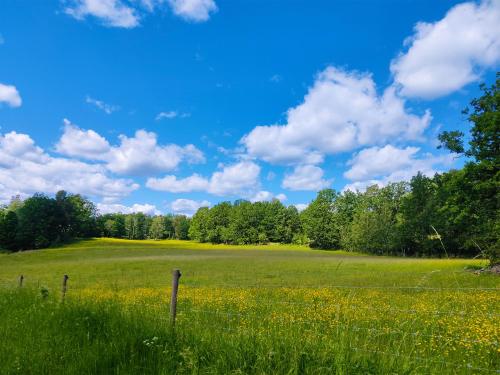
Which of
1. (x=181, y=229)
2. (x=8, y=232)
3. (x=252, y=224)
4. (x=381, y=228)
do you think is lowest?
(x=8, y=232)

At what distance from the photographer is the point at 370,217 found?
9319 cm

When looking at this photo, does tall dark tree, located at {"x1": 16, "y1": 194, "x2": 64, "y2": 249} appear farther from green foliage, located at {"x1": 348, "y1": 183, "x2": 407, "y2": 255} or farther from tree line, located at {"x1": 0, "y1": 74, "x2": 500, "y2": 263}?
green foliage, located at {"x1": 348, "y1": 183, "x2": 407, "y2": 255}

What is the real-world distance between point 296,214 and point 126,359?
150 meters

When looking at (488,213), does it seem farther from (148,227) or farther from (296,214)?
(148,227)

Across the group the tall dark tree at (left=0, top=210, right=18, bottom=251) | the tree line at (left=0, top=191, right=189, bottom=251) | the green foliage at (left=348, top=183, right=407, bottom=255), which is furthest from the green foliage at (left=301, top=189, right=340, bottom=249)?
the tall dark tree at (left=0, top=210, right=18, bottom=251)

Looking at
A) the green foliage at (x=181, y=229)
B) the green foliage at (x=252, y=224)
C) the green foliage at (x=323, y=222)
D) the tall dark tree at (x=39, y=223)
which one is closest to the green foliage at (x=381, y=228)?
the green foliage at (x=323, y=222)

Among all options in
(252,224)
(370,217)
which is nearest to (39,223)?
(252,224)

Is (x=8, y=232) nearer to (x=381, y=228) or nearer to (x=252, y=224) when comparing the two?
(x=252, y=224)

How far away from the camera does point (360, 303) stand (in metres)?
13.8

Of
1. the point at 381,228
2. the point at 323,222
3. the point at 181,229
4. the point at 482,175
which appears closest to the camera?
the point at 482,175

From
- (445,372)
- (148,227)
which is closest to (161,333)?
(445,372)

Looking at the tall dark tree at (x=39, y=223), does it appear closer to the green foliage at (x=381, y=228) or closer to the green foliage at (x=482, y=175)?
the green foliage at (x=381, y=228)

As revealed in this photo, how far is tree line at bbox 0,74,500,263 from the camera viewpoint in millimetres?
31859

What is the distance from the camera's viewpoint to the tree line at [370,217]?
3186cm
